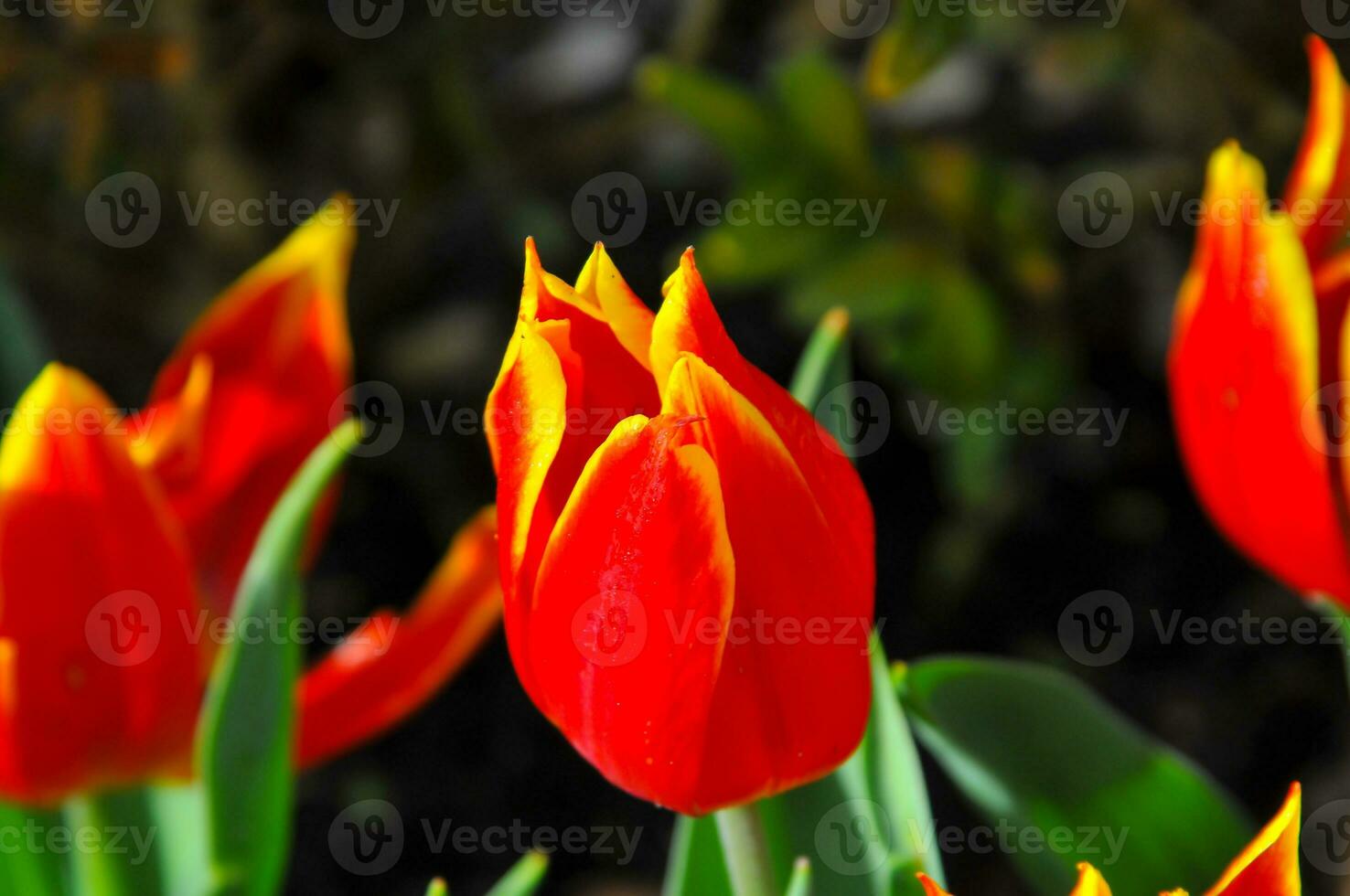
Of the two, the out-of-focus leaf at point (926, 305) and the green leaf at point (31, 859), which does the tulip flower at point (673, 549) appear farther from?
the out-of-focus leaf at point (926, 305)

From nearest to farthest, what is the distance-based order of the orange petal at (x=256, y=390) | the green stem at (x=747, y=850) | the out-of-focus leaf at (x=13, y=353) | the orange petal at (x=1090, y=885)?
the orange petal at (x=1090, y=885) → the green stem at (x=747, y=850) → the orange petal at (x=256, y=390) → the out-of-focus leaf at (x=13, y=353)

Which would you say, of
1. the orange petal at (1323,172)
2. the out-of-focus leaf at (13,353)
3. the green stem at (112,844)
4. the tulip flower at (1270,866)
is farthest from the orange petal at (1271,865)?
the out-of-focus leaf at (13,353)

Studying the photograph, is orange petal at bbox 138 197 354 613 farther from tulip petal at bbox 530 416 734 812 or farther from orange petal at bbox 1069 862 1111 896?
orange petal at bbox 1069 862 1111 896

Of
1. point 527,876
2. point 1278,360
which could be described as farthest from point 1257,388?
point 527,876

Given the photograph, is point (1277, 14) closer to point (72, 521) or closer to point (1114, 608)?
point (1114, 608)

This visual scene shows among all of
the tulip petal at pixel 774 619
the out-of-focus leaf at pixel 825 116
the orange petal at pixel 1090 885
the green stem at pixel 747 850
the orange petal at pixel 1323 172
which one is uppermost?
the out-of-focus leaf at pixel 825 116

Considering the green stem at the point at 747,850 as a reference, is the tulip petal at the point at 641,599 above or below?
above

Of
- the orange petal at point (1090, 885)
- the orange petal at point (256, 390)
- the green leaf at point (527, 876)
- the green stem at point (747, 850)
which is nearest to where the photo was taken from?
the orange petal at point (1090, 885)

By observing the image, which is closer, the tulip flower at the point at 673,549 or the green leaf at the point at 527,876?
the tulip flower at the point at 673,549
